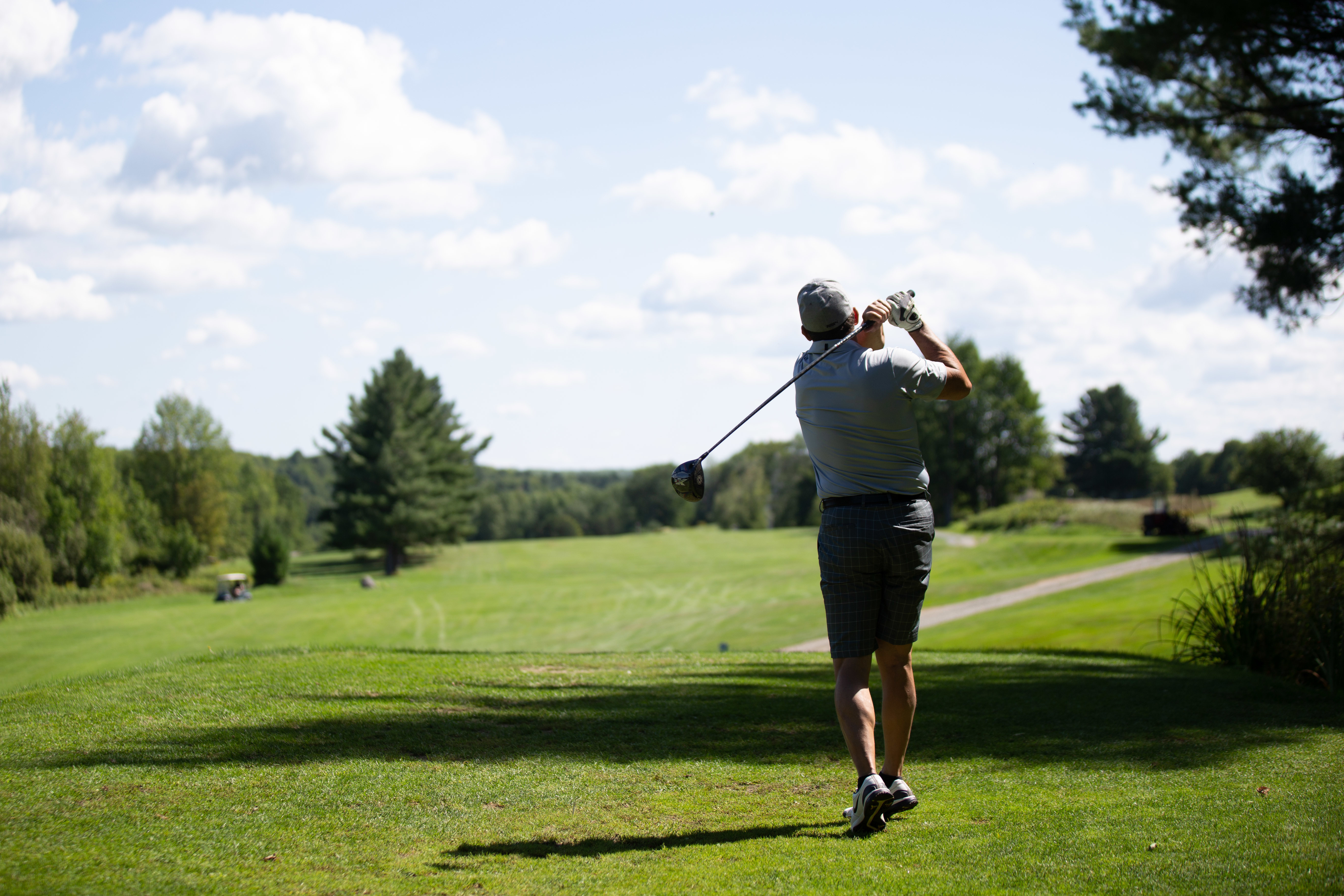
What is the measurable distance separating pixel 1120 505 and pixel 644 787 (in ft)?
179

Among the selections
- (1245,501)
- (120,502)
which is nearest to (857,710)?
(120,502)

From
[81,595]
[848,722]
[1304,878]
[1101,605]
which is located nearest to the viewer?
[1304,878]

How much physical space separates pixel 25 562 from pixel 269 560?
2243 centimetres

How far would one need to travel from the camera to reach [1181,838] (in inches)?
140

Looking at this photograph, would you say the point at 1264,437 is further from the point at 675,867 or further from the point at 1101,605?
the point at 675,867

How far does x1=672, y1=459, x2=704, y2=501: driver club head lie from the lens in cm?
464

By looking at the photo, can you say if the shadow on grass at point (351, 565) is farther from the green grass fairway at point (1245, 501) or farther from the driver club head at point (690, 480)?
the driver club head at point (690, 480)

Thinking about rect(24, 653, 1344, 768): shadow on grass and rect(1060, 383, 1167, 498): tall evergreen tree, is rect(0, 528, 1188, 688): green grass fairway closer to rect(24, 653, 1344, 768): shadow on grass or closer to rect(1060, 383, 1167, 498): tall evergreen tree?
rect(24, 653, 1344, 768): shadow on grass

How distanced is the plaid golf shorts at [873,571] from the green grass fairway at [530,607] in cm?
986

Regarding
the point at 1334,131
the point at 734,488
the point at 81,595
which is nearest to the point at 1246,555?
the point at 1334,131

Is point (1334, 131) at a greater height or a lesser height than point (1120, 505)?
greater

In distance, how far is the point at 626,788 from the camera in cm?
453

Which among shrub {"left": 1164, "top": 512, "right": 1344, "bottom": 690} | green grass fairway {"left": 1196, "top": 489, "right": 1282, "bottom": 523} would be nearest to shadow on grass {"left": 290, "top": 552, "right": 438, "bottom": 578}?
green grass fairway {"left": 1196, "top": 489, "right": 1282, "bottom": 523}

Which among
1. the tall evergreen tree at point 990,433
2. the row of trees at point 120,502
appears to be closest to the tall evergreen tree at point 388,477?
the row of trees at point 120,502
